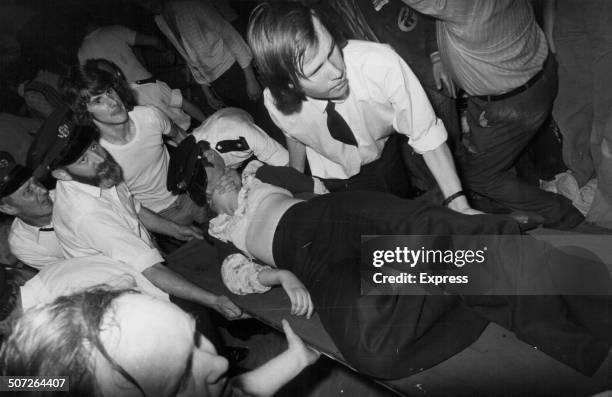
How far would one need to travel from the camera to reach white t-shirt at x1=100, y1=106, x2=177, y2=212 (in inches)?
54.4

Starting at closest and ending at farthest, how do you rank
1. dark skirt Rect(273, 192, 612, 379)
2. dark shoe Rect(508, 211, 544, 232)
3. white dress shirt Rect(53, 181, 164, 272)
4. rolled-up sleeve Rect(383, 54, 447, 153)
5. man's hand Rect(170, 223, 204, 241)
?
dark skirt Rect(273, 192, 612, 379) < rolled-up sleeve Rect(383, 54, 447, 153) < white dress shirt Rect(53, 181, 164, 272) < dark shoe Rect(508, 211, 544, 232) < man's hand Rect(170, 223, 204, 241)

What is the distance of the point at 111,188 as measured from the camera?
119 cm

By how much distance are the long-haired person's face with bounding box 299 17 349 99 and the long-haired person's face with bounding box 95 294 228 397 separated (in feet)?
1.84

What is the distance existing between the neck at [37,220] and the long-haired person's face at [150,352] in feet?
1.38

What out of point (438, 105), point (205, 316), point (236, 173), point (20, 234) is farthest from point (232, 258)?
point (438, 105)

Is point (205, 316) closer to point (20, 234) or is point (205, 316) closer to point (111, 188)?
point (111, 188)

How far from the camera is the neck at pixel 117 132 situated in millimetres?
1329

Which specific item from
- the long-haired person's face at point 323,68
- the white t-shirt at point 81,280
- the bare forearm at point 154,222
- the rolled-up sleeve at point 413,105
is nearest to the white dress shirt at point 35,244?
the white t-shirt at point 81,280

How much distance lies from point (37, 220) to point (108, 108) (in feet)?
1.20

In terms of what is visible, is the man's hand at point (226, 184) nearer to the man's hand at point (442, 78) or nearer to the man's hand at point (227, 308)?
the man's hand at point (227, 308)

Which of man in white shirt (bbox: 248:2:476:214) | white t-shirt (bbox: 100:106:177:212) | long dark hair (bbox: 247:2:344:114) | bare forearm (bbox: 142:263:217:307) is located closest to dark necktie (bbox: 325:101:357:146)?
man in white shirt (bbox: 248:2:476:214)

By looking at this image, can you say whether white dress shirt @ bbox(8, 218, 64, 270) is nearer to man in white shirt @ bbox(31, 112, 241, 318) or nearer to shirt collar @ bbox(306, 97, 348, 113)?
man in white shirt @ bbox(31, 112, 241, 318)

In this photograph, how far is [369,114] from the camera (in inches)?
42.7

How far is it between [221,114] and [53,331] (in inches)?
29.9
